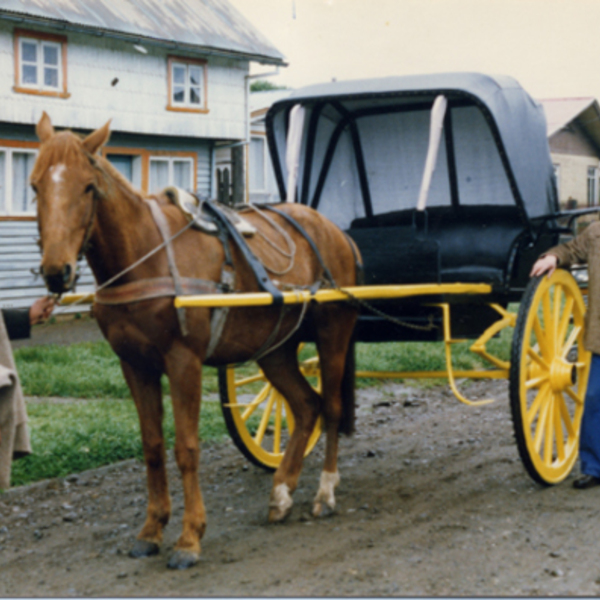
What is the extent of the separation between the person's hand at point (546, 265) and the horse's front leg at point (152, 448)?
2495mm

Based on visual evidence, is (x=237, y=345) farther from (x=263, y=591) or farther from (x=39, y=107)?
(x=39, y=107)

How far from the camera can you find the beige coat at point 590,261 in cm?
552

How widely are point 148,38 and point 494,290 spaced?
11890 mm

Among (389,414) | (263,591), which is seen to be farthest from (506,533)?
(389,414)

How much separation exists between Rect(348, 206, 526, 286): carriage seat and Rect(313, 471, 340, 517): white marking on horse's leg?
138cm

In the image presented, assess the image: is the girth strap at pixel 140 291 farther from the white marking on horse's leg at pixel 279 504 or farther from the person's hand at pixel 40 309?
the white marking on horse's leg at pixel 279 504

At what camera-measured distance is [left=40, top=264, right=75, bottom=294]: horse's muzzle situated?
3.71 metres

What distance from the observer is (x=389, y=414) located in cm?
815

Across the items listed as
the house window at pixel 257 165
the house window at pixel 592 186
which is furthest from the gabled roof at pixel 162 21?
the house window at pixel 592 186

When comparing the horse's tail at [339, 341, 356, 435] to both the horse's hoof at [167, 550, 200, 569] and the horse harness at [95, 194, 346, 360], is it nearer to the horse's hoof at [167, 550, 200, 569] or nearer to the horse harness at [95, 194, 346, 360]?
the horse harness at [95, 194, 346, 360]

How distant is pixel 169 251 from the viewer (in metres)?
4.34

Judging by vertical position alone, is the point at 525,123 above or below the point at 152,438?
above

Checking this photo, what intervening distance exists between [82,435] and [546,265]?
3575mm

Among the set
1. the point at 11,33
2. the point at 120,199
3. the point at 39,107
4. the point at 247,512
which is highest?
the point at 11,33
